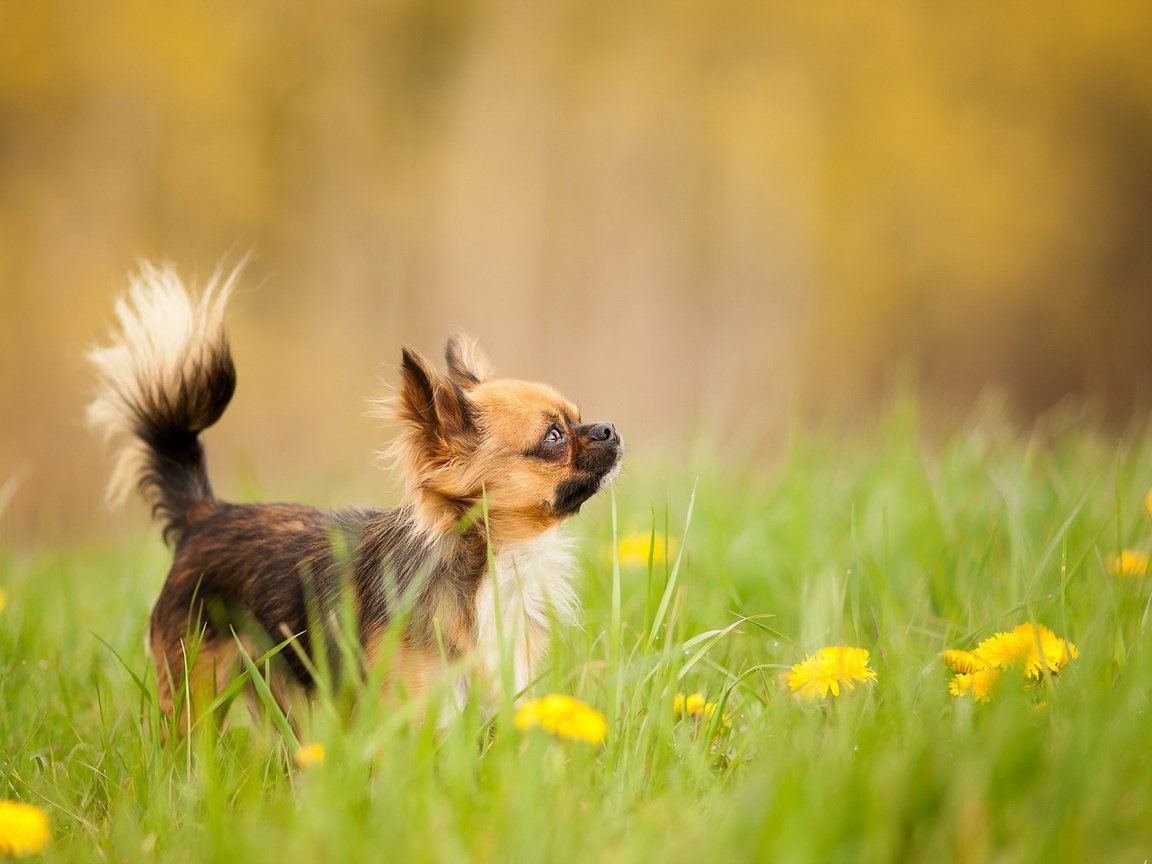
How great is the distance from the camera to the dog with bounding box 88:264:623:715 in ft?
9.80

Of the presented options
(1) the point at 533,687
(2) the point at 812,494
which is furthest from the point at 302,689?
(2) the point at 812,494

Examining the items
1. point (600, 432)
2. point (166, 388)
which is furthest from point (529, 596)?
point (166, 388)


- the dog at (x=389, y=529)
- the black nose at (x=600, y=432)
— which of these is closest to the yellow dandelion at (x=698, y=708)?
the dog at (x=389, y=529)

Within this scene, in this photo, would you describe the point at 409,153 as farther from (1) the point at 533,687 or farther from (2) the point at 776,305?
(1) the point at 533,687

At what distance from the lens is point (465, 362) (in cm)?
386

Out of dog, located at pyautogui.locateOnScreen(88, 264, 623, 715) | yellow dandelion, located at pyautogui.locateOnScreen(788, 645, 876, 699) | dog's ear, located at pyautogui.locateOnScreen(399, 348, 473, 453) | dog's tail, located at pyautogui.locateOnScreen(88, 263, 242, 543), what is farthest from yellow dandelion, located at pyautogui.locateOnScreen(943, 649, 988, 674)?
dog's tail, located at pyautogui.locateOnScreen(88, 263, 242, 543)

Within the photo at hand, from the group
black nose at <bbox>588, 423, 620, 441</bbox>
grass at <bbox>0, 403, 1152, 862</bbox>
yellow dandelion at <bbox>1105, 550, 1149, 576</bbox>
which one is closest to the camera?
grass at <bbox>0, 403, 1152, 862</bbox>

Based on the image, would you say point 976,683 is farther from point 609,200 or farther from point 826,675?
point 609,200

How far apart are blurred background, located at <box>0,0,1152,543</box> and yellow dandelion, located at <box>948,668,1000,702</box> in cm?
980

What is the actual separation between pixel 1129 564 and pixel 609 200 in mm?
11724

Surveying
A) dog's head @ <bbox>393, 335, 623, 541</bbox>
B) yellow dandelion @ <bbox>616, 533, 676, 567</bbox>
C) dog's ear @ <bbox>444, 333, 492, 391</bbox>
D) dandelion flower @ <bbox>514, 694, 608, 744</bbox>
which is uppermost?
dog's ear @ <bbox>444, 333, 492, 391</bbox>

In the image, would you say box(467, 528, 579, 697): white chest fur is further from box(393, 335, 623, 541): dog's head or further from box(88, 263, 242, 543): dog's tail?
box(88, 263, 242, 543): dog's tail

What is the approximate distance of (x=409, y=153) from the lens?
14.0m

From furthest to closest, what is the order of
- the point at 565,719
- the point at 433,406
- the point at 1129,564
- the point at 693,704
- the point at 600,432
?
the point at 600,432, the point at 433,406, the point at 1129,564, the point at 693,704, the point at 565,719
